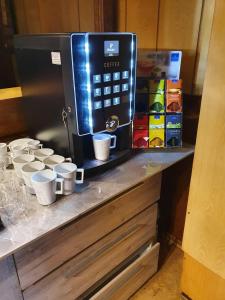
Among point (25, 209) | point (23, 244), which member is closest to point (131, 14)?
point (25, 209)

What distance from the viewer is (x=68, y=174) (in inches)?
32.9

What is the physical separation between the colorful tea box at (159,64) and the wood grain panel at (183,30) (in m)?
0.08

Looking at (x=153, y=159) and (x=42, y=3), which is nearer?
(x=153, y=159)

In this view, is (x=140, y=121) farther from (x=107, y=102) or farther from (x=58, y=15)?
(x=58, y=15)

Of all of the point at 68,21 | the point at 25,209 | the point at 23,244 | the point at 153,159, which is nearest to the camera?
the point at 23,244

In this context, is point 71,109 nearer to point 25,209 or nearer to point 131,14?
point 25,209

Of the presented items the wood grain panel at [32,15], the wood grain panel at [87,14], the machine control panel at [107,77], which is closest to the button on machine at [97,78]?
the machine control panel at [107,77]

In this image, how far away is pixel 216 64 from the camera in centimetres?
74

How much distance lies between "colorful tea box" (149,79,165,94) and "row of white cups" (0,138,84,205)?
0.49 meters

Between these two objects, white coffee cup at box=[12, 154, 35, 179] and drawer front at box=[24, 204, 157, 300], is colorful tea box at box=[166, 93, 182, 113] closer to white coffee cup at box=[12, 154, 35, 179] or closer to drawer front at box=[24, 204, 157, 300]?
drawer front at box=[24, 204, 157, 300]

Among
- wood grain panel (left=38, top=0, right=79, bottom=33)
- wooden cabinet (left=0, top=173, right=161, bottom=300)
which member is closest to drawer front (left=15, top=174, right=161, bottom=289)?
wooden cabinet (left=0, top=173, right=161, bottom=300)

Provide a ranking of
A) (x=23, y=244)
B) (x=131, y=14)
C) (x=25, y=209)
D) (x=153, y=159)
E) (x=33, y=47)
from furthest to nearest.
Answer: (x=131, y=14)
(x=153, y=159)
(x=33, y=47)
(x=25, y=209)
(x=23, y=244)

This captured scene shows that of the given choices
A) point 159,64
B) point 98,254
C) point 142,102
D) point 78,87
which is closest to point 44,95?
point 78,87

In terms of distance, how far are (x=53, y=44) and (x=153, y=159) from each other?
0.59 metres
